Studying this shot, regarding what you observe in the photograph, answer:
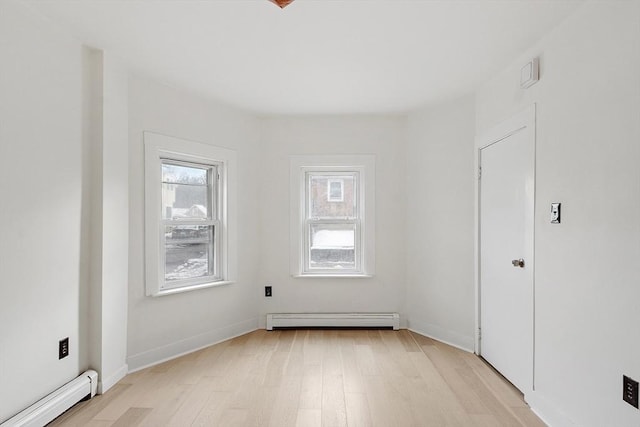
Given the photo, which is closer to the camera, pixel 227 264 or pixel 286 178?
pixel 227 264

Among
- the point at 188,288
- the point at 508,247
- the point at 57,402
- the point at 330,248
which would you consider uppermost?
the point at 508,247

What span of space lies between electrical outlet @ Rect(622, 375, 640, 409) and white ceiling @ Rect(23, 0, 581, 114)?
190 cm

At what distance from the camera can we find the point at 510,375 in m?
2.63

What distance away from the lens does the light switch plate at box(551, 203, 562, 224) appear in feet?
6.82

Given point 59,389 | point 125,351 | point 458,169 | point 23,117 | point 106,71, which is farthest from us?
point 458,169

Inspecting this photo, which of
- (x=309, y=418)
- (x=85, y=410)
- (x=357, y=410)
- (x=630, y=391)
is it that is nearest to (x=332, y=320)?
(x=357, y=410)

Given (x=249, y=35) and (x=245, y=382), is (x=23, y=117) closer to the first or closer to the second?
(x=249, y=35)

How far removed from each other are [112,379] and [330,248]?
7.76 feet

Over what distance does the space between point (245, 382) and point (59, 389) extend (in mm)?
1168

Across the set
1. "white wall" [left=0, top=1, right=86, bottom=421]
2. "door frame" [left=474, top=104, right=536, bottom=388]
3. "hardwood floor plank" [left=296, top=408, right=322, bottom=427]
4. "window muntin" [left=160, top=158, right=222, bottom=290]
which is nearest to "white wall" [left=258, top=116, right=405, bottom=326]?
"window muntin" [left=160, top=158, right=222, bottom=290]

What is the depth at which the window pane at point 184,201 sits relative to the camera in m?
3.26

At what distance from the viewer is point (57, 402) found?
7.04 feet

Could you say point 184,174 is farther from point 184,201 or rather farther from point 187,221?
point 187,221

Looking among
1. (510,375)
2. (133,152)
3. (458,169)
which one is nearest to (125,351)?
(133,152)
